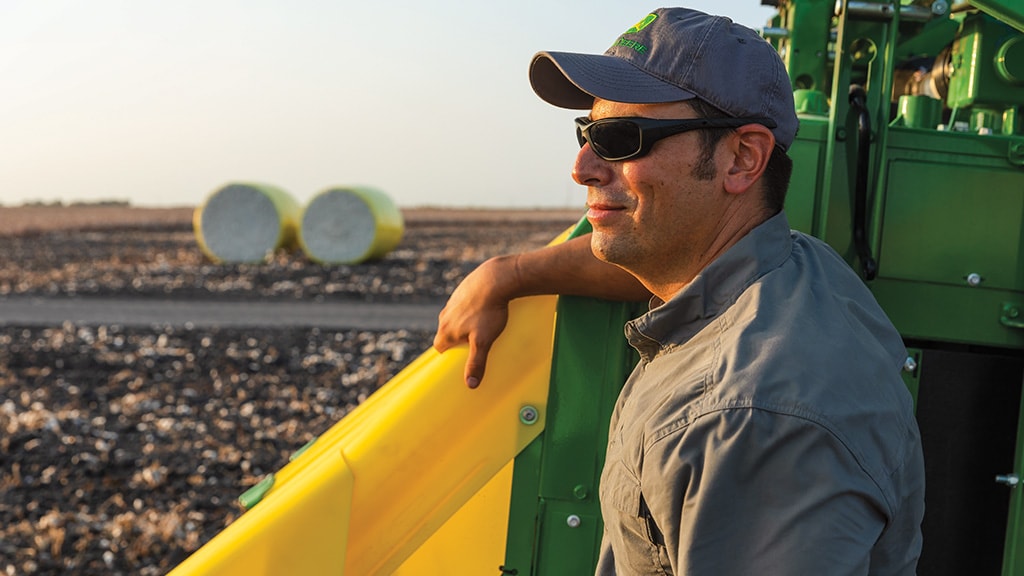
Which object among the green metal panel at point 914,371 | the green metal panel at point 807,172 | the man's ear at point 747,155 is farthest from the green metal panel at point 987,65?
the man's ear at point 747,155

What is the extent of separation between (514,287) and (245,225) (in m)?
18.8

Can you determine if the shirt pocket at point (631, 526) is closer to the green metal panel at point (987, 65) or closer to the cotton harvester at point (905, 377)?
Answer: the cotton harvester at point (905, 377)

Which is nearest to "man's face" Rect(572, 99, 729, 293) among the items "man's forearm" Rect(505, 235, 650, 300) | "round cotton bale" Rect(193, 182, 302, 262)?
"man's forearm" Rect(505, 235, 650, 300)

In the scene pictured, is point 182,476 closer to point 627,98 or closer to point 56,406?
point 56,406

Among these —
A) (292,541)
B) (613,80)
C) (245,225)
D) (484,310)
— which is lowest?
(292,541)

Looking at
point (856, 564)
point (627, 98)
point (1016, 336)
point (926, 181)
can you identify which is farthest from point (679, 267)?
point (1016, 336)

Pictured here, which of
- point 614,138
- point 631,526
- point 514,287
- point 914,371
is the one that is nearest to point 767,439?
point 631,526

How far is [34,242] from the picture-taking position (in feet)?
83.3

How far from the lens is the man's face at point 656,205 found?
5.80 ft

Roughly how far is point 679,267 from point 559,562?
4.04 feet

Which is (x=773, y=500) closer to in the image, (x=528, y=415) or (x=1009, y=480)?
(x=528, y=415)

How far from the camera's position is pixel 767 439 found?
1370mm


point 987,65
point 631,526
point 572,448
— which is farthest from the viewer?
point 987,65

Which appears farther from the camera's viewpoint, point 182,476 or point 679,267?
point 182,476
